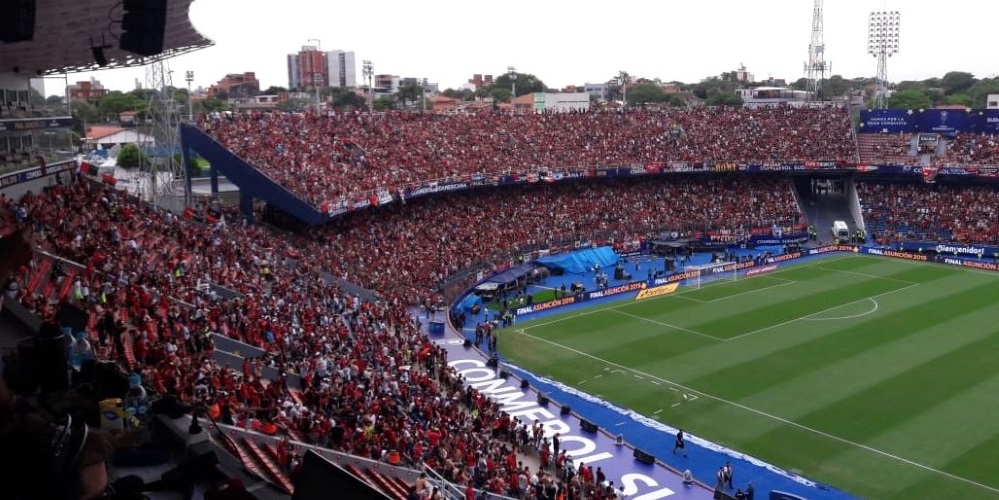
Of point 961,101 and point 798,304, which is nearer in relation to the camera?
point 798,304

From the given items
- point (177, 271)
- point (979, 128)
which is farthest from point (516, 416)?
point (979, 128)

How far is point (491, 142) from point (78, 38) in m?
35.0

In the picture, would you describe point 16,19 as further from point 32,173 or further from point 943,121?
point 943,121

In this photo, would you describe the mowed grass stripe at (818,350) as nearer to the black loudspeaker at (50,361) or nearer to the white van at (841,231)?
the white van at (841,231)

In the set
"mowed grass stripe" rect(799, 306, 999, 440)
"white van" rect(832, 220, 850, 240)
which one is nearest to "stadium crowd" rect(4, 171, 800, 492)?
"mowed grass stripe" rect(799, 306, 999, 440)

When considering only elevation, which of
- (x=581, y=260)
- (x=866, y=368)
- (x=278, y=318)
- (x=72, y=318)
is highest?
(x=72, y=318)

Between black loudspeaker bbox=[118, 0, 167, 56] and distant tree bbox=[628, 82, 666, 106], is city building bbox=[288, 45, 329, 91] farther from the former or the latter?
black loudspeaker bbox=[118, 0, 167, 56]

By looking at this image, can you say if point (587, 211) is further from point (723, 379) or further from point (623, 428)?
point (623, 428)

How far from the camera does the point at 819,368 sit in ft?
102

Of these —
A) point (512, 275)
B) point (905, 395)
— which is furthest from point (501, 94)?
point (905, 395)

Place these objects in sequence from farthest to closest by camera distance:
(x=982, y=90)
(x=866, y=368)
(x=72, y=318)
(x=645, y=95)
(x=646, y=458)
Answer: (x=645, y=95), (x=982, y=90), (x=866, y=368), (x=646, y=458), (x=72, y=318)

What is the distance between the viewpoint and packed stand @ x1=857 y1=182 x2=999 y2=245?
55031 millimetres

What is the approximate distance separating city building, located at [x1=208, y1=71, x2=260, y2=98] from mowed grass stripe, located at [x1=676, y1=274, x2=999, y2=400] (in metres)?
110

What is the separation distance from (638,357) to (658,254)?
2120cm
